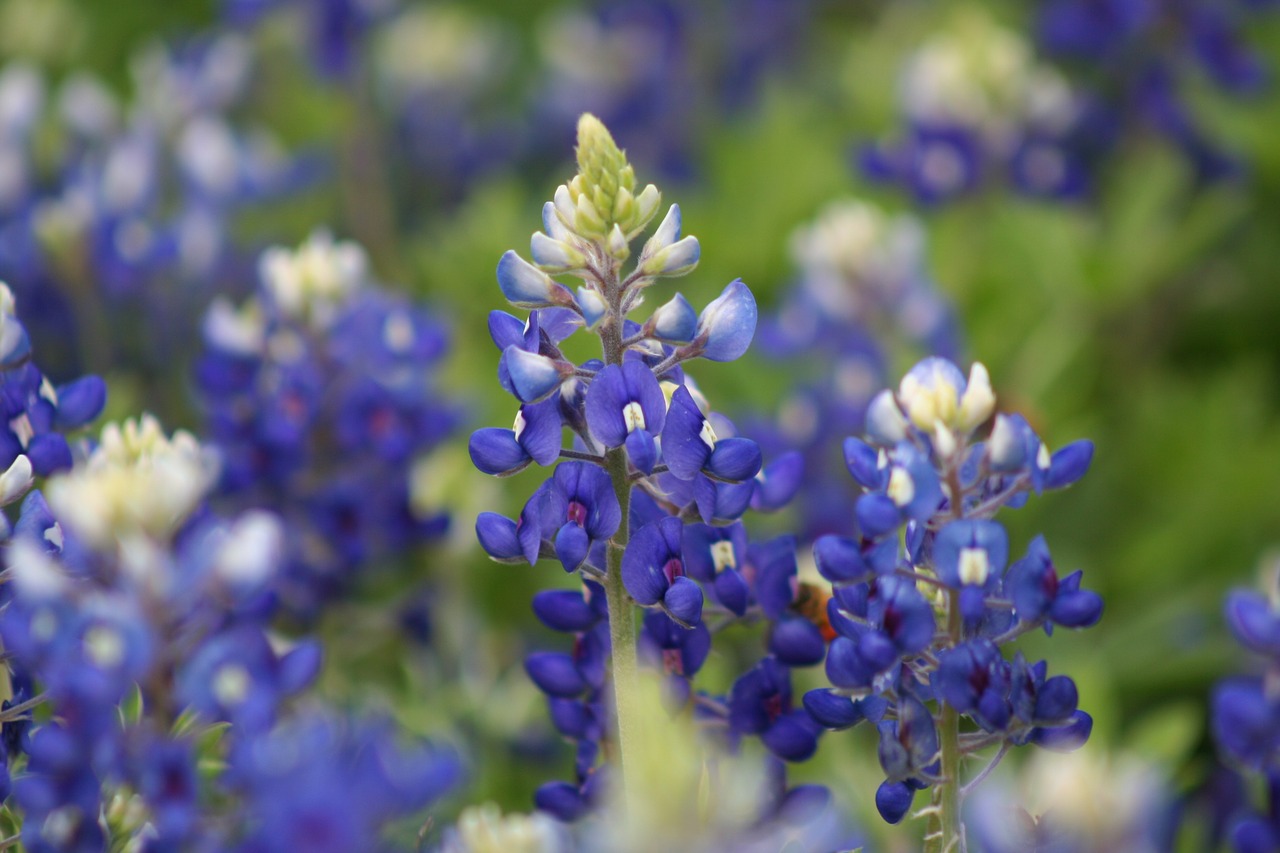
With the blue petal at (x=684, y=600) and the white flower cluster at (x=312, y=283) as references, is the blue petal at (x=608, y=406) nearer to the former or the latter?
the blue petal at (x=684, y=600)

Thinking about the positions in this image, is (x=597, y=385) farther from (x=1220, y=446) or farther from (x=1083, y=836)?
(x=1220, y=446)

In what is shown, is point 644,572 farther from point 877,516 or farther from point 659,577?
point 877,516

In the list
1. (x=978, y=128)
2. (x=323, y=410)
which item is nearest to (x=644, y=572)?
(x=323, y=410)

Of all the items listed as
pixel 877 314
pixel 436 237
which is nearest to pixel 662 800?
pixel 877 314

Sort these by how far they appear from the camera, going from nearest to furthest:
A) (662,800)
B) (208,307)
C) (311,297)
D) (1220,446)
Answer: (662,800) < (311,297) < (1220,446) < (208,307)

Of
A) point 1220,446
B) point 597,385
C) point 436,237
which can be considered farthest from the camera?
point 436,237

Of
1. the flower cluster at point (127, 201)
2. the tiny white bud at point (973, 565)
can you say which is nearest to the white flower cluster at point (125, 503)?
the tiny white bud at point (973, 565)
